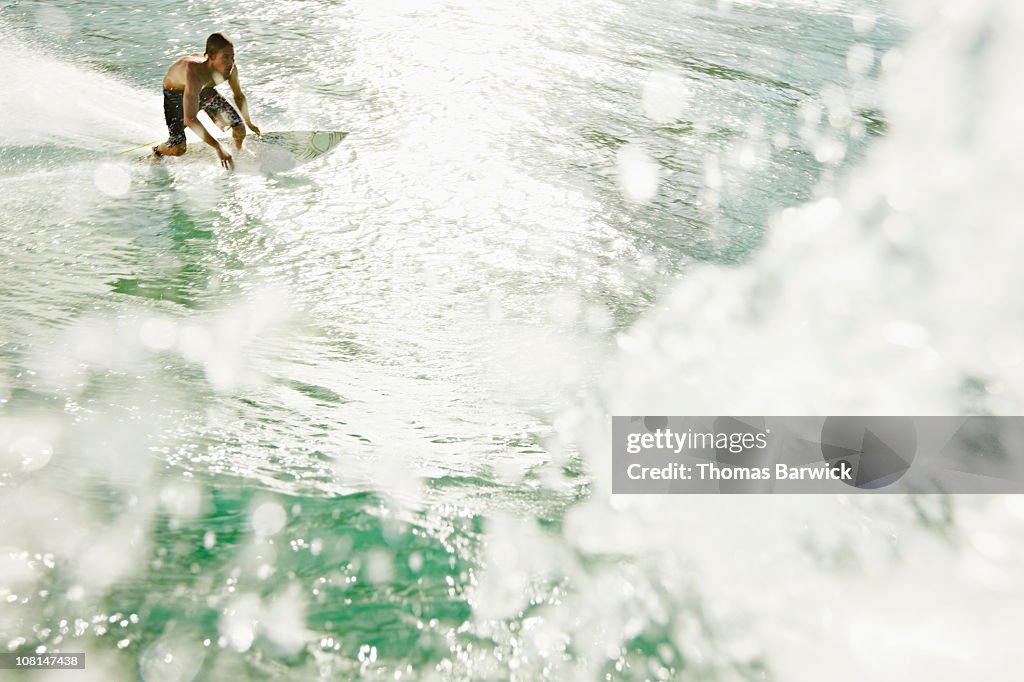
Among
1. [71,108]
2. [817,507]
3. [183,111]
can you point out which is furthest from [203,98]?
[817,507]

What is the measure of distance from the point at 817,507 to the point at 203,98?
573cm

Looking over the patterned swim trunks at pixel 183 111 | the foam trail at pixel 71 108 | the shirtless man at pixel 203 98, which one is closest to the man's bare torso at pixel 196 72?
the shirtless man at pixel 203 98

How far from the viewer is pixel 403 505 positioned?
333cm

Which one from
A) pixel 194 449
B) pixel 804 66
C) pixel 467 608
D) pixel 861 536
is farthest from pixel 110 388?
pixel 804 66

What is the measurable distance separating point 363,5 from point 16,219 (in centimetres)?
714

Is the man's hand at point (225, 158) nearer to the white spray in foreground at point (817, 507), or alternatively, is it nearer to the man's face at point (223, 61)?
the man's face at point (223, 61)

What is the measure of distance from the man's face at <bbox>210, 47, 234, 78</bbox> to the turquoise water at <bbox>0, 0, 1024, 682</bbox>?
2.72 ft

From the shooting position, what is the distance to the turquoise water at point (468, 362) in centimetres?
283
